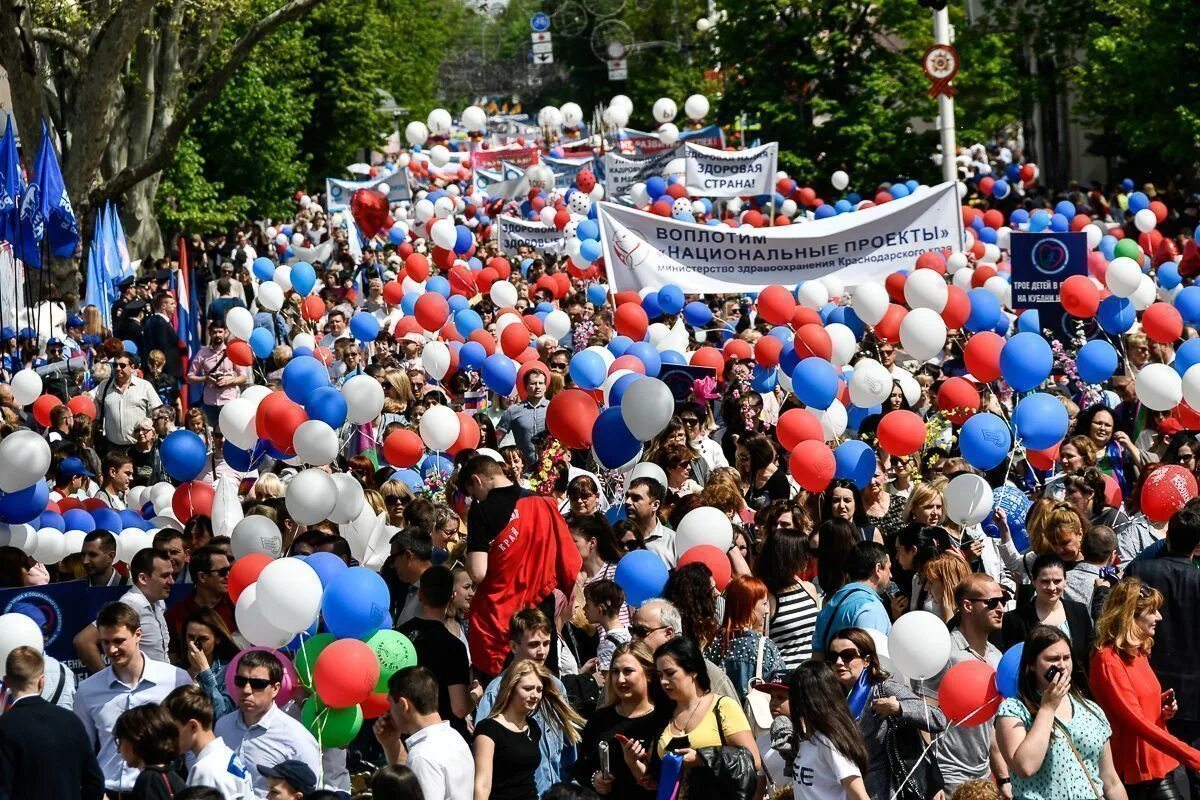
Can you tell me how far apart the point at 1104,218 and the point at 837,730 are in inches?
958

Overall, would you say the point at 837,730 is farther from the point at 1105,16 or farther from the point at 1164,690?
the point at 1105,16

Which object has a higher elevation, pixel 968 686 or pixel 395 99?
pixel 968 686

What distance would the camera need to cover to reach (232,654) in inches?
316

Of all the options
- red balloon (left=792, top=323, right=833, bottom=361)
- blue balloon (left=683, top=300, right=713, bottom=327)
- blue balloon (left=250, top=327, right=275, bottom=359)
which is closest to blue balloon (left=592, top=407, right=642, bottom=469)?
red balloon (left=792, top=323, right=833, bottom=361)

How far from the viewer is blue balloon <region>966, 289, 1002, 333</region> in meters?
14.5

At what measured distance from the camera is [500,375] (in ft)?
45.2

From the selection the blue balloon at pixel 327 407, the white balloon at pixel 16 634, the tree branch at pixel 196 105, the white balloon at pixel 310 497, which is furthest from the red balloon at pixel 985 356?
the tree branch at pixel 196 105

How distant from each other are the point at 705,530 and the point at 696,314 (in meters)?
8.30

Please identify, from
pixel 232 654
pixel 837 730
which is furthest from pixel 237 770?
pixel 837 730

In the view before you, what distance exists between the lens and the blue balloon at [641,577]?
8.38m

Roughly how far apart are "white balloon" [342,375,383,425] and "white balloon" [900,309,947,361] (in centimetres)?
363

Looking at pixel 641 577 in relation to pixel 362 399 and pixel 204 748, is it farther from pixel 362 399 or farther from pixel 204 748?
pixel 362 399

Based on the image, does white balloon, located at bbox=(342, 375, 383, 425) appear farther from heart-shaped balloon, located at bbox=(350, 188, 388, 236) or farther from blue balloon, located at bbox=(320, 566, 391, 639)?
heart-shaped balloon, located at bbox=(350, 188, 388, 236)

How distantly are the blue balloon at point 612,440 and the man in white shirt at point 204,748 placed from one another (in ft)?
14.0
